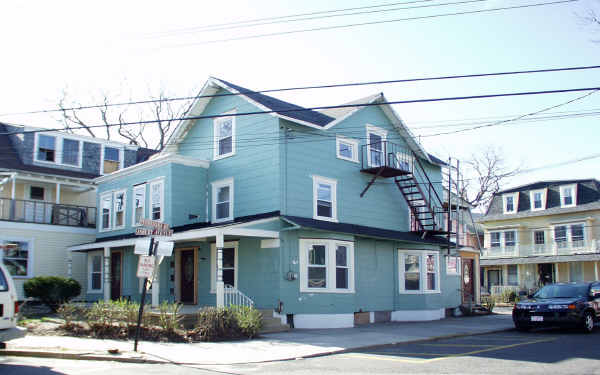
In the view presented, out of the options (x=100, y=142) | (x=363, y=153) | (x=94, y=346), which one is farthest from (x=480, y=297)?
(x=100, y=142)

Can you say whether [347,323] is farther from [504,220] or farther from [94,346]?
[504,220]

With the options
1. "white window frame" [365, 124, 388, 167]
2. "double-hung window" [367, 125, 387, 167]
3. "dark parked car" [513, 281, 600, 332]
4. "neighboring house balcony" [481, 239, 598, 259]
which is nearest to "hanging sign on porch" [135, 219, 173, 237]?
"white window frame" [365, 124, 388, 167]

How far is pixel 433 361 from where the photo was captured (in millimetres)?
10930

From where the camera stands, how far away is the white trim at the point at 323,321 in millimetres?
17484

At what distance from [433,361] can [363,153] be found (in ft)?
37.3

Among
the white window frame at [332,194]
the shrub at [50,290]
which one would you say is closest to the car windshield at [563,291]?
the white window frame at [332,194]

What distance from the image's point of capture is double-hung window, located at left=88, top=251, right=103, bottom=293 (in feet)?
80.9

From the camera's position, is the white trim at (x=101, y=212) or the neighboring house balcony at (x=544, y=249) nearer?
the white trim at (x=101, y=212)

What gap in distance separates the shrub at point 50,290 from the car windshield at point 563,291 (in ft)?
55.0

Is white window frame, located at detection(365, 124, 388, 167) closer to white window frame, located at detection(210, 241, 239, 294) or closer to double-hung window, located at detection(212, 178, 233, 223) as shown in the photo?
Answer: double-hung window, located at detection(212, 178, 233, 223)

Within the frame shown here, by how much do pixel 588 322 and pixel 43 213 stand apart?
73.2 feet

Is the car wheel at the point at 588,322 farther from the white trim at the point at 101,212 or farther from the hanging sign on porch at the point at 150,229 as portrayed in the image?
the white trim at the point at 101,212

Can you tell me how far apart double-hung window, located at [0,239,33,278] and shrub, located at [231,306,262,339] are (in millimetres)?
13569

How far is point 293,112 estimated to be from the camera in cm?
1962
